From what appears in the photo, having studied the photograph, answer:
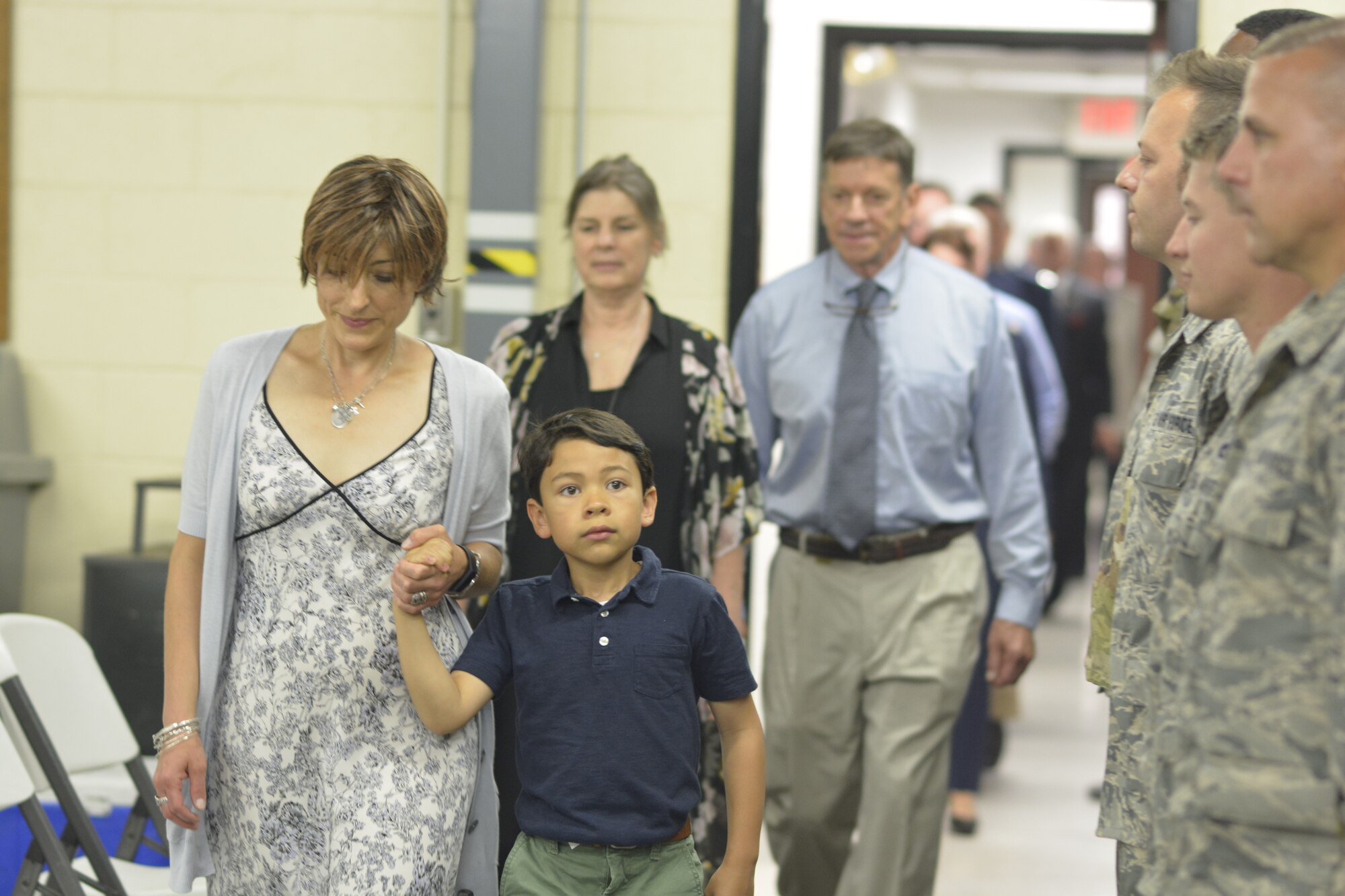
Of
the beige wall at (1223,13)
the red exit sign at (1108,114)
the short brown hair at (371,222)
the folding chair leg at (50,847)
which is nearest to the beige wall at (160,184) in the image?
the folding chair leg at (50,847)

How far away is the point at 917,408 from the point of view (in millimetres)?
3176

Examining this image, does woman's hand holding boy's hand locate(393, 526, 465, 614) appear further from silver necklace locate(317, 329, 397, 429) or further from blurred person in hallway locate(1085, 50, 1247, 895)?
blurred person in hallway locate(1085, 50, 1247, 895)

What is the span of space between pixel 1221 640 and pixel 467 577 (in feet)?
3.33

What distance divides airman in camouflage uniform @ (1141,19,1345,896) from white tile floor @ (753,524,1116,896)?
7.64ft

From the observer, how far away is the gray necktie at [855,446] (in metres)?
3.13

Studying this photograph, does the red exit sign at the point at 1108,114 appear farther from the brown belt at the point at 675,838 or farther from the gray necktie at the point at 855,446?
the brown belt at the point at 675,838

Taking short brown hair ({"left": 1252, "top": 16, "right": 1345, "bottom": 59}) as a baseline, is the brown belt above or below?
below

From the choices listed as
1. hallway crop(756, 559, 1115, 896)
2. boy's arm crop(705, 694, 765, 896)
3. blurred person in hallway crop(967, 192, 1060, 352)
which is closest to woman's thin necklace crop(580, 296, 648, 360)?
boy's arm crop(705, 694, 765, 896)

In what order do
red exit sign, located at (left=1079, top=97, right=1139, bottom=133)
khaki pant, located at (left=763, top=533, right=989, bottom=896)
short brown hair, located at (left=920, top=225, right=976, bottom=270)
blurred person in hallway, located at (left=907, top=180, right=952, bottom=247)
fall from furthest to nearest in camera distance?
red exit sign, located at (left=1079, top=97, right=1139, bottom=133)
blurred person in hallway, located at (left=907, top=180, right=952, bottom=247)
short brown hair, located at (left=920, top=225, right=976, bottom=270)
khaki pant, located at (left=763, top=533, right=989, bottom=896)

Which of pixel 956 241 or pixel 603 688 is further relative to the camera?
pixel 956 241

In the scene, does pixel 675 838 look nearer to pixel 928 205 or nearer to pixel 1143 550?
pixel 1143 550

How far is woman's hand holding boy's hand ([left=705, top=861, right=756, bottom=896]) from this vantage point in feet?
6.27

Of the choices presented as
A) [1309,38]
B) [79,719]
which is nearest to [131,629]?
[79,719]

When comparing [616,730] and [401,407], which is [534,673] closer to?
[616,730]
